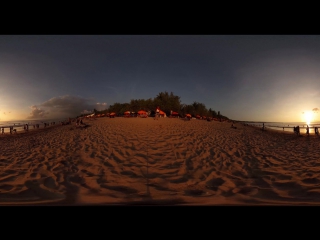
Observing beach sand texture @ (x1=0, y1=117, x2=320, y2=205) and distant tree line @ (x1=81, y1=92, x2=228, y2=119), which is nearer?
beach sand texture @ (x1=0, y1=117, x2=320, y2=205)

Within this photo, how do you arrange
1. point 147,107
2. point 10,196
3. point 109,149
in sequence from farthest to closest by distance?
point 147,107 → point 109,149 → point 10,196

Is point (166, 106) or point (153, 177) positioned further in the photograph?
point (166, 106)

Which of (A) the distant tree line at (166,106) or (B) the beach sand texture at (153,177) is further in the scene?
(A) the distant tree line at (166,106)

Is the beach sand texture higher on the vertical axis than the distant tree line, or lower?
lower

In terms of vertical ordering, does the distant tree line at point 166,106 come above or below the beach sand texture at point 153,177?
above

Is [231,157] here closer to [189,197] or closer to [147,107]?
[189,197]

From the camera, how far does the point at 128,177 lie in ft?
11.7

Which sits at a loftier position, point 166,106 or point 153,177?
point 166,106
